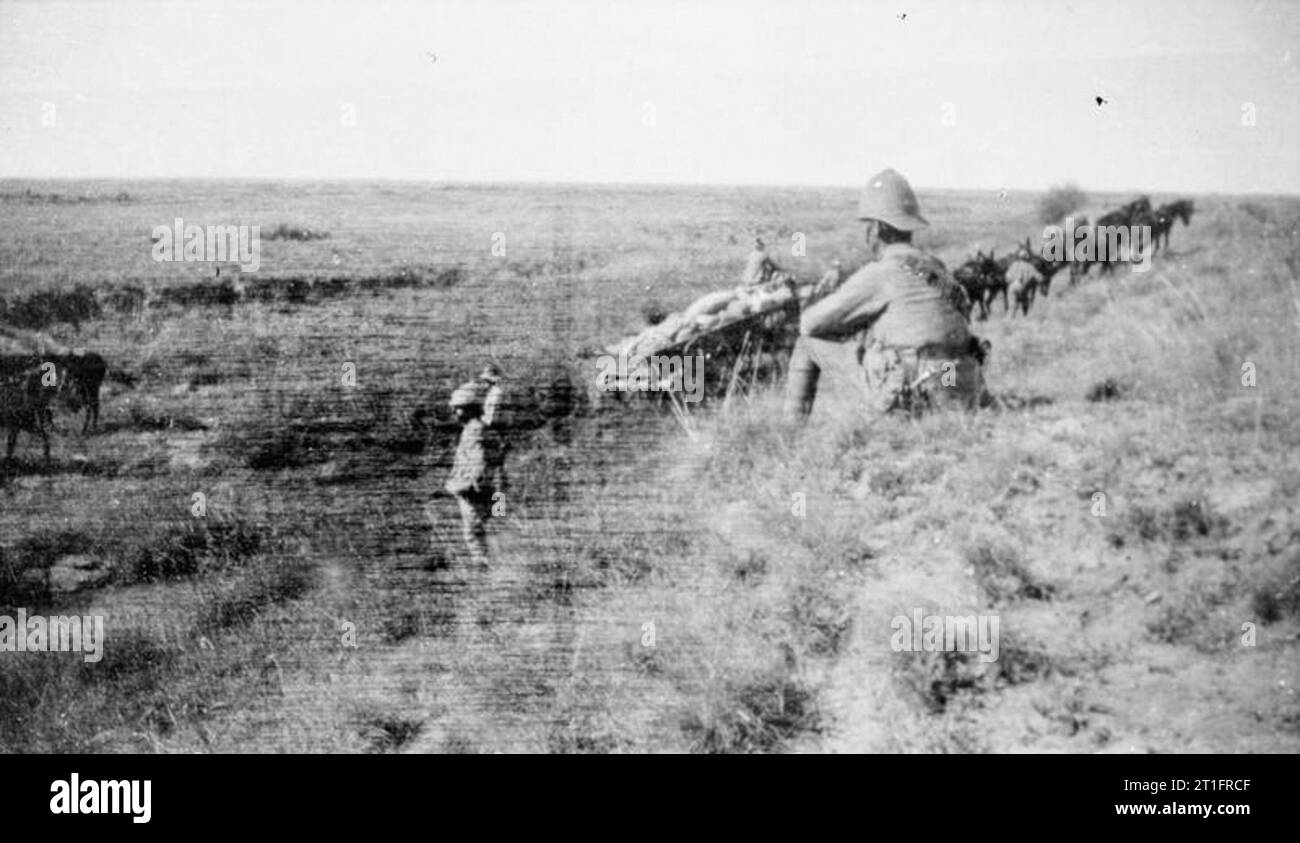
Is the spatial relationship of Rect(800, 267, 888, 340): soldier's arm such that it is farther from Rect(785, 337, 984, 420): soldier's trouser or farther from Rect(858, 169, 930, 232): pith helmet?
Rect(858, 169, 930, 232): pith helmet

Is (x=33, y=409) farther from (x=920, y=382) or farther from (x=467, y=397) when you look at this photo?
(x=920, y=382)

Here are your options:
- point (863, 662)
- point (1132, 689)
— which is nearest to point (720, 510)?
point (863, 662)

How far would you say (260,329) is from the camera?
5.24 meters

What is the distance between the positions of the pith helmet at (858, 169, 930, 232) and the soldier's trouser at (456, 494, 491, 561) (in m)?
2.64

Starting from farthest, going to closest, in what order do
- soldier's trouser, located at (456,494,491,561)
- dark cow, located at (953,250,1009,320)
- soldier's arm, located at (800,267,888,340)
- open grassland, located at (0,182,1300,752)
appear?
dark cow, located at (953,250,1009,320) < soldier's arm, located at (800,267,888,340) < soldier's trouser, located at (456,494,491,561) < open grassland, located at (0,182,1300,752)

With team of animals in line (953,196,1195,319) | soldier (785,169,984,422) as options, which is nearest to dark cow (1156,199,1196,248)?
team of animals in line (953,196,1195,319)

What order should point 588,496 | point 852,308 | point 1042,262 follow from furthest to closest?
1. point 1042,262
2. point 852,308
3. point 588,496

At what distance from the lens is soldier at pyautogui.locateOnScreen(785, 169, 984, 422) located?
202 inches

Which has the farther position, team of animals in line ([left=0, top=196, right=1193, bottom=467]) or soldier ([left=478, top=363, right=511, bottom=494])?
team of animals in line ([left=0, top=196, right=1193, bottom=467])

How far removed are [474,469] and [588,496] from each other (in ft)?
2.10

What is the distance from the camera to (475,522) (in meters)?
5.11

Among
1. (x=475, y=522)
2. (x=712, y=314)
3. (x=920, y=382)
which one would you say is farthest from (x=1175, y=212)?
(x=475, y=522)

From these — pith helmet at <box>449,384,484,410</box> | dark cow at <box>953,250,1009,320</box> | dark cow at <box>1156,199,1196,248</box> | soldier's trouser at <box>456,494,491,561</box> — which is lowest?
soldier's trouser at <box>456,494,491,561</box>

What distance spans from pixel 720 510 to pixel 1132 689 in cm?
212
